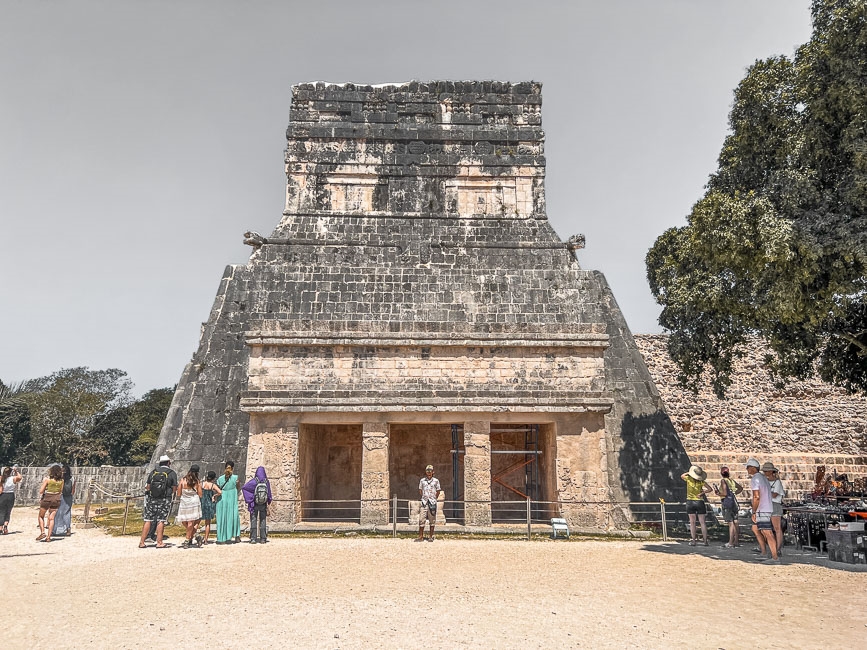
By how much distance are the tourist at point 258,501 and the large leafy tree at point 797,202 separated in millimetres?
9154

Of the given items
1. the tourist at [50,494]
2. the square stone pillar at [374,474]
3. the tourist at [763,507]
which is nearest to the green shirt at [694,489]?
the tourist at [763,507]

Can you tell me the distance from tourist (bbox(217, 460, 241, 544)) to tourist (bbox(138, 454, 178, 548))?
92 cm

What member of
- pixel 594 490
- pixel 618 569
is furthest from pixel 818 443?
pixel 618 569

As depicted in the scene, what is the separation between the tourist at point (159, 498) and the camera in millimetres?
10477

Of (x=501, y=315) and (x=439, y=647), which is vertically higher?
(x=501, y=315)

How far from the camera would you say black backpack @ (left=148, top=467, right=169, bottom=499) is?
411 inches

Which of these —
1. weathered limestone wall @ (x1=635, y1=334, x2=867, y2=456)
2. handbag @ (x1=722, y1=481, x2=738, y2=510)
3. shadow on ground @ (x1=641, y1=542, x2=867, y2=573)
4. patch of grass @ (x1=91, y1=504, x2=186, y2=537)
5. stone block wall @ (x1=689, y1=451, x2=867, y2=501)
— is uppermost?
weathered limestone wall @ (x1=635, y1=334, x2=867, y2=456)

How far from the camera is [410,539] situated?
11.7 meters

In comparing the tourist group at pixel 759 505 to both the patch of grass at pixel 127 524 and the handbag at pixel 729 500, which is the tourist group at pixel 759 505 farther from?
the patch of grass at pixel 127 524

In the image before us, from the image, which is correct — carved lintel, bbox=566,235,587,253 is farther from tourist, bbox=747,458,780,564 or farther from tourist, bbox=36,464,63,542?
tourist, bbox=36,464,63,542

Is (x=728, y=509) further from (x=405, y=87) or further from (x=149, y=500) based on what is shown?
(x=405, y=87)

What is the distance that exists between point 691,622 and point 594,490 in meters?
7.14

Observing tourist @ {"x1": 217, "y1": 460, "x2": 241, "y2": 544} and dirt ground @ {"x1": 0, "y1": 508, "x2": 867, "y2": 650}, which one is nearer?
dirt ground @ {"x1": 0, "y1": 508, "x2": 867, "y2": 650}

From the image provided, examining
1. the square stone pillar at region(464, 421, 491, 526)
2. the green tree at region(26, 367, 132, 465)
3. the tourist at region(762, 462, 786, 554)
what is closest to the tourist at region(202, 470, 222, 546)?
the square stone pillar at region(464, 421, 491, 526)
